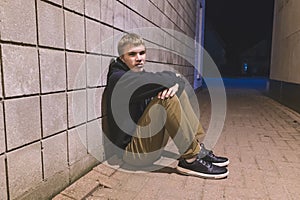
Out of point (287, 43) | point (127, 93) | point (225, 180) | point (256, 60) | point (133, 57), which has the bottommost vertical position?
point (225, 180)

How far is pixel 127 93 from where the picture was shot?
172 centimetres

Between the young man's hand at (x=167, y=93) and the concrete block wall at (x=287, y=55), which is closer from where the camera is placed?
the young man's hand at (x=167, y=93)

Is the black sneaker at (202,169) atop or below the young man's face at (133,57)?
below

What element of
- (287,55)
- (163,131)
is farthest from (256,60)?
(163,131)

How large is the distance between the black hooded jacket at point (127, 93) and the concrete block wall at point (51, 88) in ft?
0.30

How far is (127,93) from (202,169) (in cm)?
68

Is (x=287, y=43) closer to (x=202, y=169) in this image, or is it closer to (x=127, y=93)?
(x=202, y=169)

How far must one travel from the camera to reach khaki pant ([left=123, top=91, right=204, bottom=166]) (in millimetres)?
1628

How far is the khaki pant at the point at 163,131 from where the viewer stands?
1628 millimetres

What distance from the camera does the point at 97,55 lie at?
168 cm

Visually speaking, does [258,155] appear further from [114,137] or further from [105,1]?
[105,1]

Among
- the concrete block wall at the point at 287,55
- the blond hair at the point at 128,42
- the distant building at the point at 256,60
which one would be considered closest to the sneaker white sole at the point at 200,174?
the blond hair at the point at 128,42

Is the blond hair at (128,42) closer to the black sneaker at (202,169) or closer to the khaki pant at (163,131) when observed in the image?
the khaki pant at (163,131)

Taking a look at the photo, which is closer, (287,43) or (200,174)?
(200,174)
